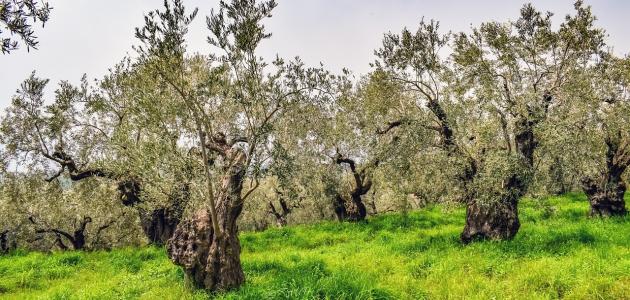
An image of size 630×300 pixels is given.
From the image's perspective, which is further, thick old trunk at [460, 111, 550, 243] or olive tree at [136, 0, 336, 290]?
thick old trunk at [460, 111, 550, 243]

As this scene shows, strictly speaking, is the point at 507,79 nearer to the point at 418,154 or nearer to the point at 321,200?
the point at 418,154

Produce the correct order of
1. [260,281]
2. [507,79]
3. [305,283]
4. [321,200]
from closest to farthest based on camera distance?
[305,283] → [260,281] → [507,79] → [321,200]

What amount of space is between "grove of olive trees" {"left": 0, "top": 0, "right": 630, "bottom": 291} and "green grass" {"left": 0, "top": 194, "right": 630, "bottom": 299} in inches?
72.4

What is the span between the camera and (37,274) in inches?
784

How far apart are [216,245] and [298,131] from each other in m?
7.94

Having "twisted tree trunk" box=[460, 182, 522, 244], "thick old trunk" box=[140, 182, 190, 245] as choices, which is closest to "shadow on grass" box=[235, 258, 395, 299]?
"twisted tree trunk" box=[460, 182, 522, 244]

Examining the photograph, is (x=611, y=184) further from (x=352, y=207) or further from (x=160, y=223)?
(x=160, y=223)

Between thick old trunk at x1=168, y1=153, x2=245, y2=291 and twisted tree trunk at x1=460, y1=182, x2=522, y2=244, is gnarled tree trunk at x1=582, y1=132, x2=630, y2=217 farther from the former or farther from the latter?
thick old trunk at x1=168, y1=153, x2=245, y2=291

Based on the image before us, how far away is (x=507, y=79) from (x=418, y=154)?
535cm

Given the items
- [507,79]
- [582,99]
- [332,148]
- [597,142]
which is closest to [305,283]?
[507,79]

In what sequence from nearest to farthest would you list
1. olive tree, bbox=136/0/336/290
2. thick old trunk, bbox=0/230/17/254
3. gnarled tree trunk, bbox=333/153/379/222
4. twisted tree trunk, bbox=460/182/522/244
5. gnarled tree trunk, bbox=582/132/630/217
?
olive tree, bbox=136/0/336/290
twisted tree trunk, bbox=460/182/522/244
gnarled tree trunk, bbox=582/132/630/217
gnarled tree trunk, bbox=333/153/379/222
thick old trunk, bbox=0/230/17/254

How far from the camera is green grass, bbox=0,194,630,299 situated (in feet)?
41.6

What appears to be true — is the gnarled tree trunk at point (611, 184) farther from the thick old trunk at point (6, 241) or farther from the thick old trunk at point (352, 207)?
the thick old trunk at point (6, 241)

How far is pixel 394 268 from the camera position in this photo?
646 inches
